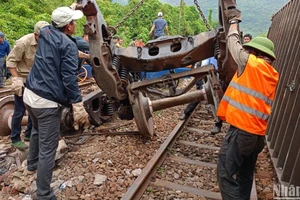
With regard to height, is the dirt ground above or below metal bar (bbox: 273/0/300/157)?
below

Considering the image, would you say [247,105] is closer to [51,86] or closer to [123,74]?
[51,86]

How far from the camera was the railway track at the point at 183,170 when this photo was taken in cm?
374

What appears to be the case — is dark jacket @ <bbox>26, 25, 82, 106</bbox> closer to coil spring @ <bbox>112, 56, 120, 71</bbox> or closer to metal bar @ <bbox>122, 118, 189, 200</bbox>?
coil spring @ <bbox>112, 56, 120, 71</bbox>

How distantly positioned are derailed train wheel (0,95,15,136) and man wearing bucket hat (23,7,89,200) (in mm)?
2263

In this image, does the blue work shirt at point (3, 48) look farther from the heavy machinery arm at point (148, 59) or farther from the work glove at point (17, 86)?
the heavy machinery arm at point (148, 59)

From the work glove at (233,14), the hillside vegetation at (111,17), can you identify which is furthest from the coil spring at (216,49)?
the hillside vegetation at (111,17)

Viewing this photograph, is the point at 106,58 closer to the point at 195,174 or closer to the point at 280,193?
the point at 195,174

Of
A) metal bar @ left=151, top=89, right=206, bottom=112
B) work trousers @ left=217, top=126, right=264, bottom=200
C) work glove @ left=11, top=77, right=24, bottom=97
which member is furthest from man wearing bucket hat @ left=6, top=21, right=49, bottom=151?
work trousers @ left=217, top=126, right=264, bottom=200

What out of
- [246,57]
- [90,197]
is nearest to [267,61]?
[246,57]

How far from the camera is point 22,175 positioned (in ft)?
13.3

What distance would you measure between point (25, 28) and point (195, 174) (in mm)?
13754

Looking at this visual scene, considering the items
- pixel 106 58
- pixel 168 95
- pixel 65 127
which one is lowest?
pixel 65 127

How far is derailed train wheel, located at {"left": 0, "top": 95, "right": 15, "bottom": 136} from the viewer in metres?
5.43

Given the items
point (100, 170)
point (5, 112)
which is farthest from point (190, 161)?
point (5, 112)
